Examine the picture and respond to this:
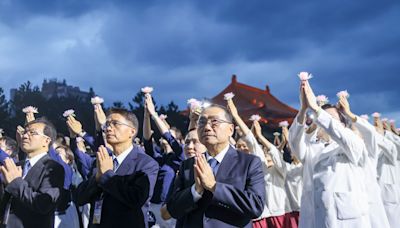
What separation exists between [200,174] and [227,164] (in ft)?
1.41

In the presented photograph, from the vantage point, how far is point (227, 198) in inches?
133

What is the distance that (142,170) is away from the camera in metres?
4.29

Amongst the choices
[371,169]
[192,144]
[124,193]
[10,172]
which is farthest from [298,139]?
[10,172]

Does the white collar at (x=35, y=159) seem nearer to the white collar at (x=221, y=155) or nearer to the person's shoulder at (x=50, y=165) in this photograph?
the person's shoulder at (x=50, y=165)

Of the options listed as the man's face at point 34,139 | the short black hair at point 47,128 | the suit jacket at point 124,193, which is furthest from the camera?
the short black hair at point 47,128

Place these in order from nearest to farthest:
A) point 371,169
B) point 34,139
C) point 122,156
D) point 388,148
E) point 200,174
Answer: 1. point 200,174
2. point 122,156
3. point 34,139
4. point 371,169
5. point 388,148

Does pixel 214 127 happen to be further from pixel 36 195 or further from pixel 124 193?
pixel 36 195

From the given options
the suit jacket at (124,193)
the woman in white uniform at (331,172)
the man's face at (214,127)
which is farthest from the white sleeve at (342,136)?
the suit jacket at (124,193)

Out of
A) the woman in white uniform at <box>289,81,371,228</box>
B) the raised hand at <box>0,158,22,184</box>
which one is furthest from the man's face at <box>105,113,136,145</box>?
the woman in white uniform at <box>289,81,371,228</box>

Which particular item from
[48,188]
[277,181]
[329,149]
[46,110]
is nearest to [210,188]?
[48,188]

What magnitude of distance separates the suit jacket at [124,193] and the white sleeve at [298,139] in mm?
2015

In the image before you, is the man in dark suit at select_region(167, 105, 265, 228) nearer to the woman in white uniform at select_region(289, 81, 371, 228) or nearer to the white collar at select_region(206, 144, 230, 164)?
the white collar at select_region(206, 144, 230, 164)

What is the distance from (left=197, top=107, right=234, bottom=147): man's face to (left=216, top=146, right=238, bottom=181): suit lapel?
12cm

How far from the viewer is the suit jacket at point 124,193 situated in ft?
13.2
